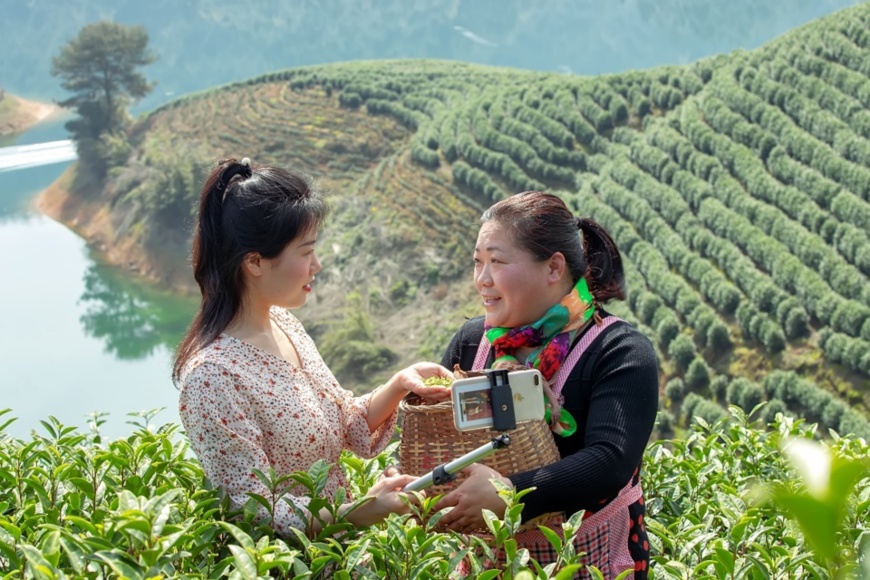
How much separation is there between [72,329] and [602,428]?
2577cm

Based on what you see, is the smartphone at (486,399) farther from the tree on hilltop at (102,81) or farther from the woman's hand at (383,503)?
the tree on hilltop at (102,81)

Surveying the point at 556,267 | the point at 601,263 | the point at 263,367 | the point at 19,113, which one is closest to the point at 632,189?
the point at 601,263

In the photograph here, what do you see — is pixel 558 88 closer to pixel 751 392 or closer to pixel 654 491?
pixel 751 392

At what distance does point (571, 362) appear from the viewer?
5.22ft

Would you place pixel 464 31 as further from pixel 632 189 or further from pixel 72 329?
pixel 632 189

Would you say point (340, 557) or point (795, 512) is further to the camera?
point (340, 557)

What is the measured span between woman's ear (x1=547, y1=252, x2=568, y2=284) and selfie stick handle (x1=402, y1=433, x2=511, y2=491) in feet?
1.17

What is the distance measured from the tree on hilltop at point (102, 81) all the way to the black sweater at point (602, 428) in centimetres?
3394

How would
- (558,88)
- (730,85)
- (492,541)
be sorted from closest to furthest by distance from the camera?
(492,541) → (730,85) → (558,88)

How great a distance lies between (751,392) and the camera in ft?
52.0

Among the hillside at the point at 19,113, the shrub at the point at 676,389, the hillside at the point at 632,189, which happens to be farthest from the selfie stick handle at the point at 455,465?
the hillside at the point at 19,113

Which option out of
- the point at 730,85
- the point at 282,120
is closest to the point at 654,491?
the point at 730,85

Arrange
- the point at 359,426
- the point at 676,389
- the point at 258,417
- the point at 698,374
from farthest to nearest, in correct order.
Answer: the point at 676,389 < the point at 698,374 < the point at 359,426 < the point at 258,417

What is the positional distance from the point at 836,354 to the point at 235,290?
15.1m
